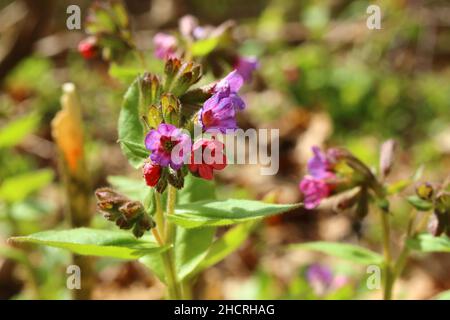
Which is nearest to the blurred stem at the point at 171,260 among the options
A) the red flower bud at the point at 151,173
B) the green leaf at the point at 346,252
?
the red flower bud at the point at 151,173

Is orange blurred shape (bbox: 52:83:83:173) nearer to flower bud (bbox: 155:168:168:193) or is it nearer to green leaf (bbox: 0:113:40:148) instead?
green leaf (bbox: 0:113:40:148)

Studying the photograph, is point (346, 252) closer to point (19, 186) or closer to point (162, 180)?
point (162, 180)

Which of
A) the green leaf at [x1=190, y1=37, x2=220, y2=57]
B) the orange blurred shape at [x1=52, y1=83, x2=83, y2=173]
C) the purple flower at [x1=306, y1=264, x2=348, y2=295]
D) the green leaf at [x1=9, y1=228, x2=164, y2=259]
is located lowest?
the purple flower at [x1=306, y1=264, x2=348, y2=295]

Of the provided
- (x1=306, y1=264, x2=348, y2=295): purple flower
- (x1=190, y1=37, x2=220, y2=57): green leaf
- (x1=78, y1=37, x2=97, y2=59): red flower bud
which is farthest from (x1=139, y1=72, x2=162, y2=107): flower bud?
(x1=306, y1=264, x2=348, y2=295): purple flower

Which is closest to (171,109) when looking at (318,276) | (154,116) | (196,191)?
(154,116)

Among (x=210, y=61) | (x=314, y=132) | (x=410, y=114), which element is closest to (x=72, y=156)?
(x=210, y=61)
